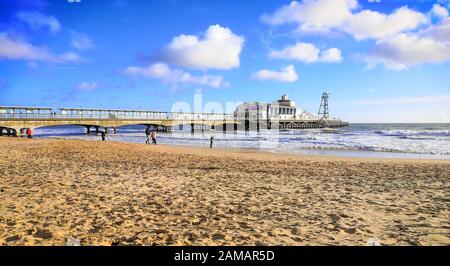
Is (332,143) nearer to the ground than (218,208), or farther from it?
nearer to the ground

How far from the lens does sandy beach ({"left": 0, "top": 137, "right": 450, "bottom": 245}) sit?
189 inches

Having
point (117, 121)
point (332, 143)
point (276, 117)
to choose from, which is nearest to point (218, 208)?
point (332, 143)

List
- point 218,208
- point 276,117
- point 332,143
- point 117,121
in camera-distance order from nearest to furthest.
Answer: point 218,208 < point 332,143 < point 117,121 < point 276,117

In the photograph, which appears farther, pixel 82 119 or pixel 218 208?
pixel 82 119

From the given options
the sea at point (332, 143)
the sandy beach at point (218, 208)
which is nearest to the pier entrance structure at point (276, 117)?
the sea at point (332, 143)

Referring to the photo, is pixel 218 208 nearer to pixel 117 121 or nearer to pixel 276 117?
pixel 117 121

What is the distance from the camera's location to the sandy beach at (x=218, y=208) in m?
4.80

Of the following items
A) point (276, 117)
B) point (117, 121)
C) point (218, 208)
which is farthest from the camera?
point (276, 117)

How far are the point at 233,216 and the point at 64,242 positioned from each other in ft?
9.62

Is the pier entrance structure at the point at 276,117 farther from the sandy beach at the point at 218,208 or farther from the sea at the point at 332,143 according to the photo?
the sandy beach at the point at 218,208

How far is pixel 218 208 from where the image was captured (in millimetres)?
6508

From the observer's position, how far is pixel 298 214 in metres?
6.11
